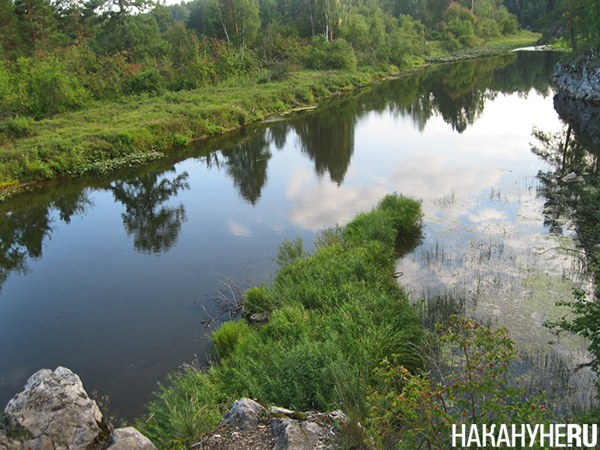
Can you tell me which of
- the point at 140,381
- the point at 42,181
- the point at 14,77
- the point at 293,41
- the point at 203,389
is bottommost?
the point at 140,381

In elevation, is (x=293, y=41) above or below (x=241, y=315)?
above

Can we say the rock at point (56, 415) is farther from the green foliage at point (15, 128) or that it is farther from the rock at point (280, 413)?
the green foliage at point (15, 128)

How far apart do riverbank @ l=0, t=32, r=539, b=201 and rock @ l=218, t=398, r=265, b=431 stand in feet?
56.9

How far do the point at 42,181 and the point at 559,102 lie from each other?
32.0 m

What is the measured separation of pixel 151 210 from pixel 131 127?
33.7 feet

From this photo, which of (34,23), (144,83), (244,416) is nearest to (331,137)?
(144,83)

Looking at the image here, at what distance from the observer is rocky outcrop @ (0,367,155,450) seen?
506 centimetres

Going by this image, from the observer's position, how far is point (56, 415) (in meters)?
5.31

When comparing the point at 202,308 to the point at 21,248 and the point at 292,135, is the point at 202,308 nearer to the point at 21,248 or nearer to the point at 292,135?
the point at 21,248

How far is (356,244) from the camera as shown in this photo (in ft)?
37.7

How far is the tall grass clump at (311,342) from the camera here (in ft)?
20.0

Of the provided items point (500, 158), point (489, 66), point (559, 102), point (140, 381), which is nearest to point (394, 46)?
point (489, 66)

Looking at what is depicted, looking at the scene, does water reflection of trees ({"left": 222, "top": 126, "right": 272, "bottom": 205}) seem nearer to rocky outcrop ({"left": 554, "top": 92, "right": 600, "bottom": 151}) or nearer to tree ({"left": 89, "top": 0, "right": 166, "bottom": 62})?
rocky outcrop ({"left": 554, "top": 92, "right": 600, "bottom": 151})

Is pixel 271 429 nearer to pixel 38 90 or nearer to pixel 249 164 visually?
pixel 249 164
